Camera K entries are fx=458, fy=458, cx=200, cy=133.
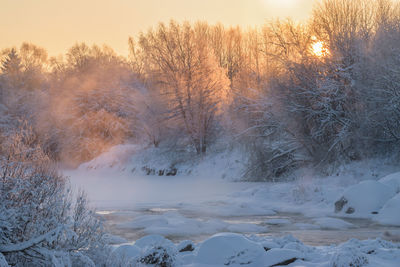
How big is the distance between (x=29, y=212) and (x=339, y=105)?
17.2 metres

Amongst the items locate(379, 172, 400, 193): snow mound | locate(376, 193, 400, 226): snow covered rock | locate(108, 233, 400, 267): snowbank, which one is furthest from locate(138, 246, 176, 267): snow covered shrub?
locate(379, 172, 400, 193): snow mound

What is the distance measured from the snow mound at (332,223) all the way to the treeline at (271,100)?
7.30 metres

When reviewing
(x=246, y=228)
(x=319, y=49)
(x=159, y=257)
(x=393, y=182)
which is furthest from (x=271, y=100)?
(x=159, y=257)

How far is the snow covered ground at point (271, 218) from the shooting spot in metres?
7.69

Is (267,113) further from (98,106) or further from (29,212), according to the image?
(98,106)

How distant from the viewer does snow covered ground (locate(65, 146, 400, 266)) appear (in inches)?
303

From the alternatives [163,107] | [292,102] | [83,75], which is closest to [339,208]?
[292,102]

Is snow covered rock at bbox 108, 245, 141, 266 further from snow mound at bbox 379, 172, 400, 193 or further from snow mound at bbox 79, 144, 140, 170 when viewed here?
snow mound at bbox 79, 144, 140, 170

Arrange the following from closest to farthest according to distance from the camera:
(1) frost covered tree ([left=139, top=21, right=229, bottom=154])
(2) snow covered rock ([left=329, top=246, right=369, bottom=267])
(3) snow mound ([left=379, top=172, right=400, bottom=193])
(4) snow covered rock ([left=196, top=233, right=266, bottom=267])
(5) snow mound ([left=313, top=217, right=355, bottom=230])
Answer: (2) snow covered rock ([left=329, top=246, right=369, bottom=267])
(4) snow covered rock ([left=196, top=233, right=266, bottom=267])
(5) snow mound ([left=313, top=217, right=355, bottom=230])
(3) snow mound ([left=379, top=172, right=400, bottom=193])
(1) frost covered tree ([left=139, top=21, right=229, bottom=154])

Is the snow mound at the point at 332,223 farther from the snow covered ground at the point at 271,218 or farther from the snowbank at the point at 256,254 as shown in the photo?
the snowbank at the point at 256,254

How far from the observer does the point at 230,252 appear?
781 cm

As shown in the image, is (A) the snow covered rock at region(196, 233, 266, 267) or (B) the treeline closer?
(A) the snow covered rock at region(196, 233, 266, 267)

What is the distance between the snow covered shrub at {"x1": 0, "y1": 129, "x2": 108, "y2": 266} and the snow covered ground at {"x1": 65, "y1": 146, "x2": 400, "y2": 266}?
164cm

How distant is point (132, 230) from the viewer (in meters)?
11.8
